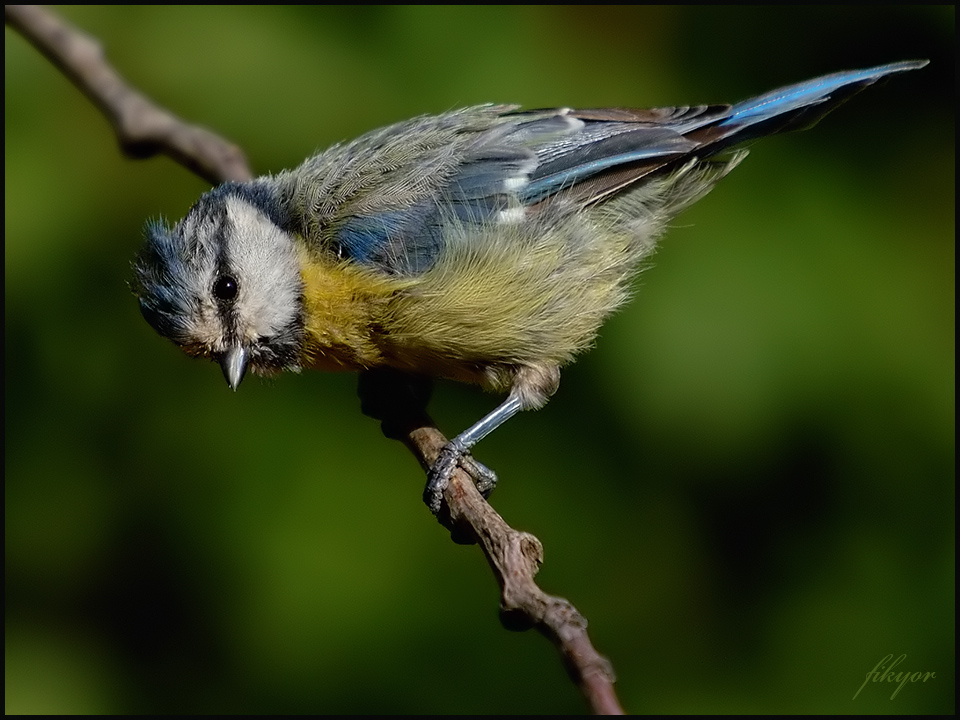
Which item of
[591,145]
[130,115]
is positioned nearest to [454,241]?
[591,145]

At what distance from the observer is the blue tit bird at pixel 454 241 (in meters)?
2.18

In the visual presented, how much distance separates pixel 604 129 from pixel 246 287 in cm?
89

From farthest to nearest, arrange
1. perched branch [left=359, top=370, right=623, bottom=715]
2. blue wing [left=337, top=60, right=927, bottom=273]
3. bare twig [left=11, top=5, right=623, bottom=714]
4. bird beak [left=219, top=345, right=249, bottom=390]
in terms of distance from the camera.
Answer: blue wing [left=337, top=60, right=927, bottom=273], bird beak [left=219, top=345, right=249, bottom=390], bare twig [left=11, top=5, right=623, bottom=714], perched branch [left=359, top=370, right=623, bottom=715]

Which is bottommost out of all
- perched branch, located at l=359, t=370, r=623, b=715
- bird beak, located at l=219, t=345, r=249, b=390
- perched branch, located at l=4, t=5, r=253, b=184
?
perched branch, located at l=359, t=370, r=623, b=715

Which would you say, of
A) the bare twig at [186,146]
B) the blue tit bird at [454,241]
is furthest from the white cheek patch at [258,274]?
the bare twig at [186,146]

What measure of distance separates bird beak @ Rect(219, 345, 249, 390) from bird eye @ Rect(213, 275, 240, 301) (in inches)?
4.3

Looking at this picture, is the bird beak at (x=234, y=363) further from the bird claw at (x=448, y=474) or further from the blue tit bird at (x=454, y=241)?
the bird claw at (x=448, y=474)

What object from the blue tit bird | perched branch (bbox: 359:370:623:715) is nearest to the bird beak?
the blue tit bird

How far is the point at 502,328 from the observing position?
2254mm

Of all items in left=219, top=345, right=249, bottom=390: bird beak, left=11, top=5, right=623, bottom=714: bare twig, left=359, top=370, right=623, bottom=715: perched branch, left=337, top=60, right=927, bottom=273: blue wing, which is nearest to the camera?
left=359, top=370, right=623, bottom=715: perched branch

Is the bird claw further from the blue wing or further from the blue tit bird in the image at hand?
the blue wing

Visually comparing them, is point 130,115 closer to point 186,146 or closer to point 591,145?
point 186,146

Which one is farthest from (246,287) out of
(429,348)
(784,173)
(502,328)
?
(784,173)

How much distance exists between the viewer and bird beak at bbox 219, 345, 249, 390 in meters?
2.15
